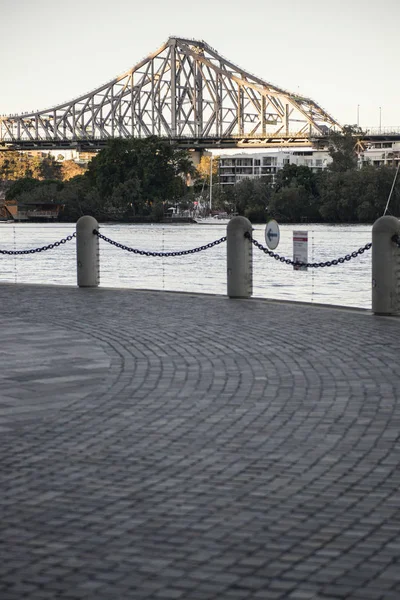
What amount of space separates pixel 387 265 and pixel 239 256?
2.83 meters

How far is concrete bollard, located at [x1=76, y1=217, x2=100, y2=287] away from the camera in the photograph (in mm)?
17266

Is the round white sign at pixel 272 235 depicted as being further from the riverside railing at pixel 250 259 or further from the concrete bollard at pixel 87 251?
the concrete bollard at pixel 87 251

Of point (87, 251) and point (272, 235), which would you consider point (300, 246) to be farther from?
point (87, 251)

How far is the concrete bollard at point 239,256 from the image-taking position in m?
15.1

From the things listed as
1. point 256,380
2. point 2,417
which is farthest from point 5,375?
point 256,380

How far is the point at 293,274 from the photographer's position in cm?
3066

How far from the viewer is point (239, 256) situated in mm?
15148

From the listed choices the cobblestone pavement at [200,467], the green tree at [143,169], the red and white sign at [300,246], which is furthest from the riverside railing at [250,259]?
the green tree at [143,169]

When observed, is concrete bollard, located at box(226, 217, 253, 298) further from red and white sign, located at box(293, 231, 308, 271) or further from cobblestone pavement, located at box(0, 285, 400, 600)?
cobblestone pavement, located at box(0, 285, 400, 600)

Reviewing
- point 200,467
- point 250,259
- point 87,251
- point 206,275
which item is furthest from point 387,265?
point 206,275

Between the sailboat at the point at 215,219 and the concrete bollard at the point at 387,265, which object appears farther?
the sailboat at the point at 215,219

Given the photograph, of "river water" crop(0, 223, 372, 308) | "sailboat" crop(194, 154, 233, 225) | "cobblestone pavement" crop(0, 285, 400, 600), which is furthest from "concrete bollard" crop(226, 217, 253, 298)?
"sailboat" crop(194, 154, 233, 225)

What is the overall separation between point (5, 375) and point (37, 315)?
4843mm

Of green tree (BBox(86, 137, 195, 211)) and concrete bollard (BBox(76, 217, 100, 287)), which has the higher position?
green tree (BBox(86, 137, 195, 211))
